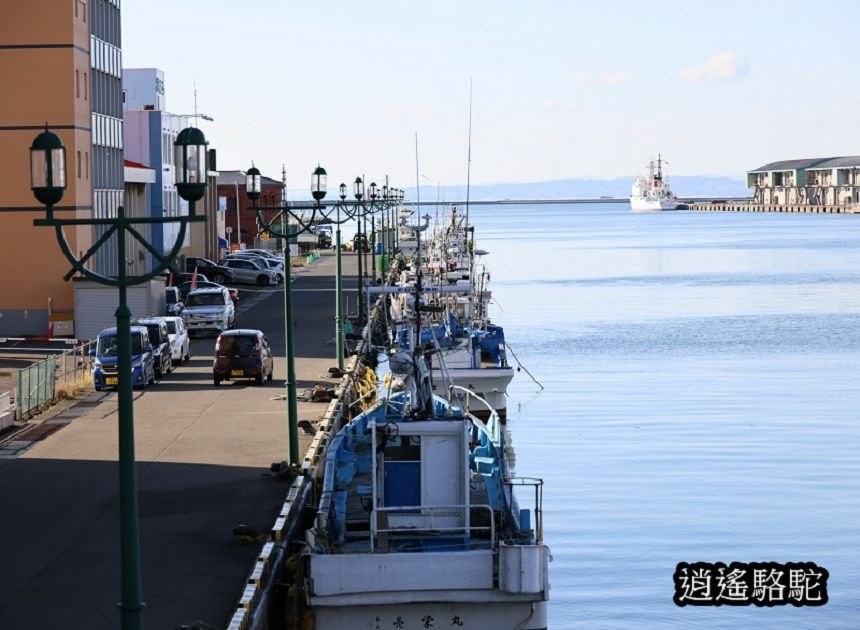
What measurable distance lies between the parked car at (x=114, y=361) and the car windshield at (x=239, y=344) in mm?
2164

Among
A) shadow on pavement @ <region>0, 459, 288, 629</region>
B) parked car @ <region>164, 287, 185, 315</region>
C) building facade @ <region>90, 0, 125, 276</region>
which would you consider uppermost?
building facade @ <region>90, 0, 125, 276</region>

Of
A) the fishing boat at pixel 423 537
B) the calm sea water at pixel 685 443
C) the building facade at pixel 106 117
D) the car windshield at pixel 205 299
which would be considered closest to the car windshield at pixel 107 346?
the calm sea water at pixel 685 443

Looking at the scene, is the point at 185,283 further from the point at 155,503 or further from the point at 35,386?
the point at 155,503

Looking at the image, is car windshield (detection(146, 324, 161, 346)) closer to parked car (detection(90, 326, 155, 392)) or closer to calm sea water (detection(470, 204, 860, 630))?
parked car (detection(90, 326, 155, 392))

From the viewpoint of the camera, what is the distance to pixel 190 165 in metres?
14.7

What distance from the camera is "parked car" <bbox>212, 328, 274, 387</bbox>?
4284cm

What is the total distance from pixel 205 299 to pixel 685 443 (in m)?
22.2

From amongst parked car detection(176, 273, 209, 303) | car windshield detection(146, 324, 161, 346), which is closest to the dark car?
parked car detection(176, 273, 209, 303)

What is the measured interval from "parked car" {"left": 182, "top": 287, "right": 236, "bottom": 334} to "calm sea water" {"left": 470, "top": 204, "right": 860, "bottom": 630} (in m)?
11.0

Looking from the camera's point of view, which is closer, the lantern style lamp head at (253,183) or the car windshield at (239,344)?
the lantern style lamp head at (253,183)

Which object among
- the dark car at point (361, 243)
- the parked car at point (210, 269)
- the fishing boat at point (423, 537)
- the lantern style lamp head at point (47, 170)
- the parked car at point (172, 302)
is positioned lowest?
the fishing boat at point (423, 537)

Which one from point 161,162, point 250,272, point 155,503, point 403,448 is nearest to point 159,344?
point 155,503

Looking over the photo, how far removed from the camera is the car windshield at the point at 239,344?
4294 centimetres

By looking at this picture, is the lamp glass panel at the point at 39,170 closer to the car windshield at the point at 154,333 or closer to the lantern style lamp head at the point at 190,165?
the lantern style lamp head at the point at 190,165
